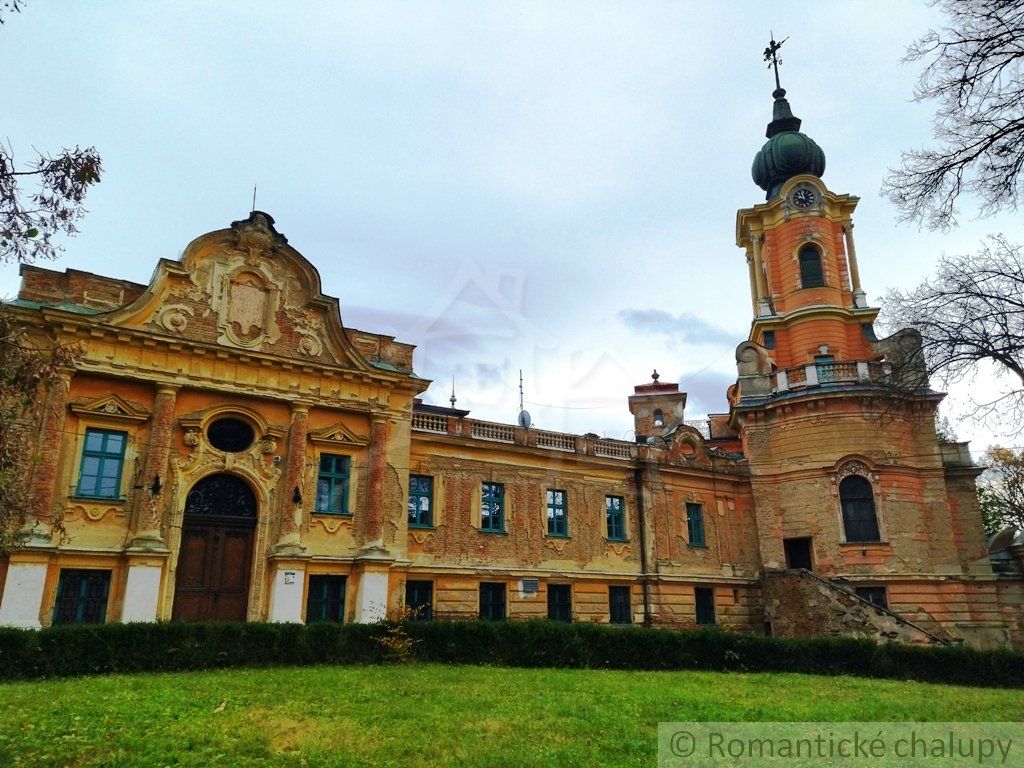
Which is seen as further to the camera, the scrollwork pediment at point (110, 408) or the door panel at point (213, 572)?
the door panel at point (213, 572)

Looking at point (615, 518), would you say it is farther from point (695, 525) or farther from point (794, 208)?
point (794, 208)

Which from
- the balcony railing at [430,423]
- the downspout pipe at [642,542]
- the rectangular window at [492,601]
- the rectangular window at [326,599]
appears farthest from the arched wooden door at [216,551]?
the downspout pipe at [642,542]

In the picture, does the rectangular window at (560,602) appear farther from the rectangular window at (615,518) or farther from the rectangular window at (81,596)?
the rectangular window at (81,596)

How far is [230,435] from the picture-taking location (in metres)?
20.9

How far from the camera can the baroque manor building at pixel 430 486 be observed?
18688mm

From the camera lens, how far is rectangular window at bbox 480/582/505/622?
24109 mm

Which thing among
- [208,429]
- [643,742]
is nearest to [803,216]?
[208,429]

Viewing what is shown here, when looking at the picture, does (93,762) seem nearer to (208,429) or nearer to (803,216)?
(208,429)

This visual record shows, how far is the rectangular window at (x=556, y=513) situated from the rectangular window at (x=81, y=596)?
14278 mm

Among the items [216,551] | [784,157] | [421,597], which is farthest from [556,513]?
[784,157]

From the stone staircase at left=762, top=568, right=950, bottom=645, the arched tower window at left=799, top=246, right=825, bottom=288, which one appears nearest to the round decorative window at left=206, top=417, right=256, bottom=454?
the stone staircase at left=762, top=568, right=950, bottom=645

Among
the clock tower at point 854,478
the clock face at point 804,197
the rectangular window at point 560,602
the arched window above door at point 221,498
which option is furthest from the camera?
the clock face at point 804,197

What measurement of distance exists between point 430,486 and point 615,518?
315 inches

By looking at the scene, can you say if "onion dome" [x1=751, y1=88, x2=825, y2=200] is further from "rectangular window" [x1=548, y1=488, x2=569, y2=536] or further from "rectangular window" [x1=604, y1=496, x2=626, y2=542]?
"rectangular window" [x1=548, y1=488, x2=569, y2=536]
